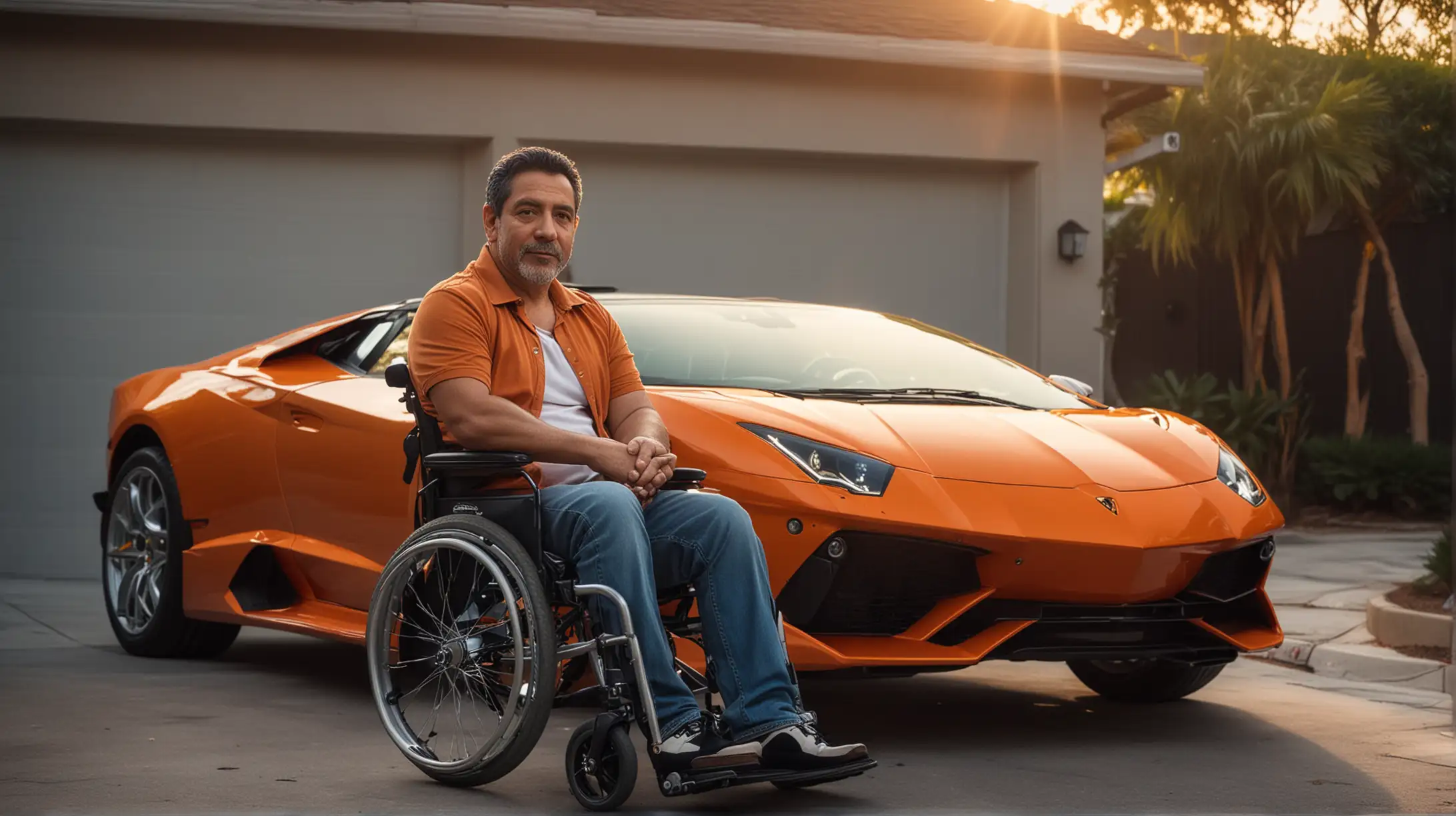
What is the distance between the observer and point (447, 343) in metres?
4.25

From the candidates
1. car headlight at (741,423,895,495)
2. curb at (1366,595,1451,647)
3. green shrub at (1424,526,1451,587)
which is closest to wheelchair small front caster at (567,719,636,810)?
car headlight at (741,423,895,495)

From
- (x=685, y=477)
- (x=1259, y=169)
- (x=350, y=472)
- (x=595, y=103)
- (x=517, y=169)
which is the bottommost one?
(x=350, y=472)

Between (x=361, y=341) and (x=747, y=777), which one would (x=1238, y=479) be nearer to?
(x=747, y=777)

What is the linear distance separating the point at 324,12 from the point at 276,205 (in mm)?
1152

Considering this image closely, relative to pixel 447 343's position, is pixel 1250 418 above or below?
below

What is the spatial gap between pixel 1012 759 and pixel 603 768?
128 cm

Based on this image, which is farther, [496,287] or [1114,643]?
[1114,643]

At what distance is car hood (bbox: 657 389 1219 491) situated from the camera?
4703 mm

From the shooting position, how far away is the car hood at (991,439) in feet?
15.4

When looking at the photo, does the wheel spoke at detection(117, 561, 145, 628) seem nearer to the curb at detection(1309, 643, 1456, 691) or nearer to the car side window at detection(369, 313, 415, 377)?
the car side window at detection(369, 313, 415, 377)

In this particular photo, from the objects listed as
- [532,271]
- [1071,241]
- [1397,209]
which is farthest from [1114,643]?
[1397,209]

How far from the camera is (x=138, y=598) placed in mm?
6543

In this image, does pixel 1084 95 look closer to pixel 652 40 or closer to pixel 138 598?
pixel 652 40

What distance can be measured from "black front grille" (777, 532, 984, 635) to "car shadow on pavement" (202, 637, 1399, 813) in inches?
14.9
